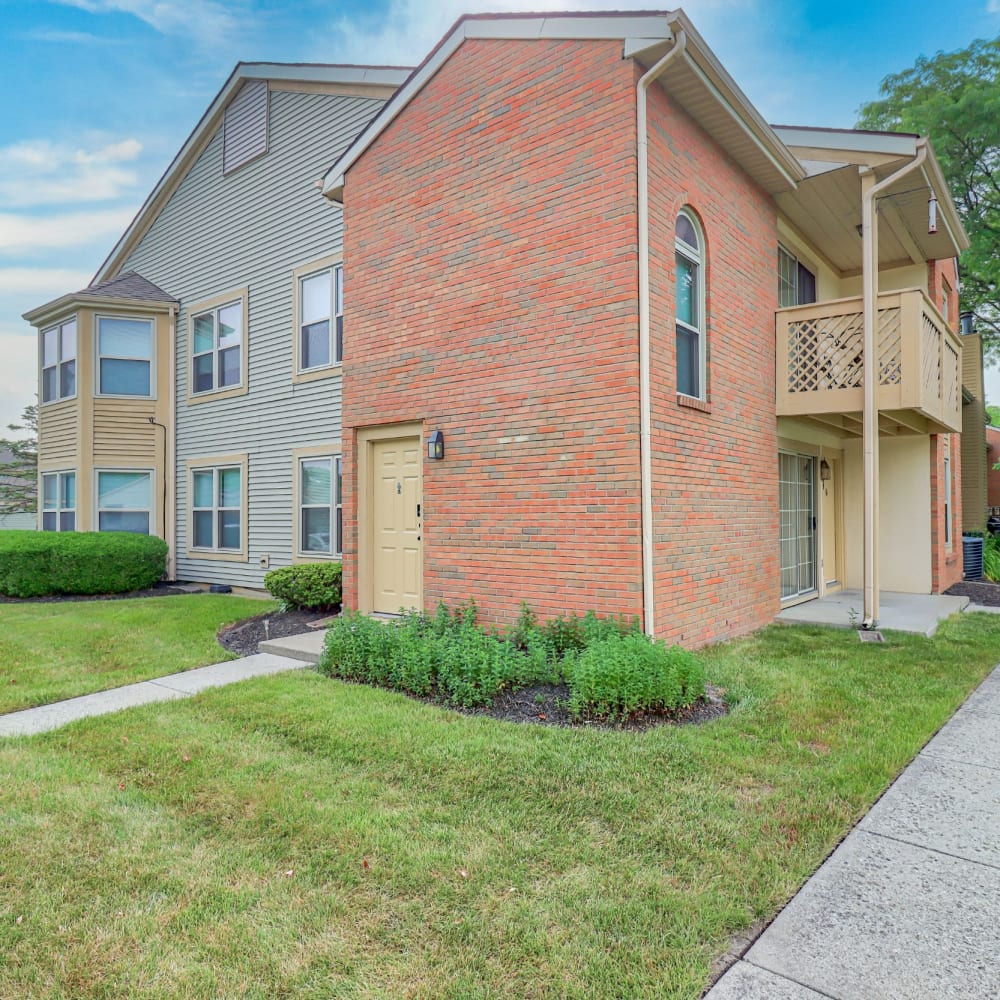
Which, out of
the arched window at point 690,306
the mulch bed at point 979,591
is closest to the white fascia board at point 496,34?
the arched window at point 690,306

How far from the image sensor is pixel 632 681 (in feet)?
15.1

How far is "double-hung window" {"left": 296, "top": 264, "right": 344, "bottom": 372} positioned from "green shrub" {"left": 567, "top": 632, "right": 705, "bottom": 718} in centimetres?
760

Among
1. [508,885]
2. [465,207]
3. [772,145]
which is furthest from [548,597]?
[772,145]

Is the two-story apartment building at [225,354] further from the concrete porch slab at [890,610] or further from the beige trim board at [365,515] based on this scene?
the concrete porch slab at [890,610]

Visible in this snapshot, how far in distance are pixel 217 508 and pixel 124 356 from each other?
151 inches

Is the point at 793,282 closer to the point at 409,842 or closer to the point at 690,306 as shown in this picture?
the point at 690,306

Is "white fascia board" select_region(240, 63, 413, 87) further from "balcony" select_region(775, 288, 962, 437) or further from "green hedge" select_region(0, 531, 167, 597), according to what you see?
"green hedge" select_region(0, 531, 167, 597)

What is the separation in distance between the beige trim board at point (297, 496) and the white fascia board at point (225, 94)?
227 inches

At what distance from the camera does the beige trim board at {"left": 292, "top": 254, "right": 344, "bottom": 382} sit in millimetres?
10844

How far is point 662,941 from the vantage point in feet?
7.65

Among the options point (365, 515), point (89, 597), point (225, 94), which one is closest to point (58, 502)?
point (89, 597)

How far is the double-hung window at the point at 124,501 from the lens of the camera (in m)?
13.2

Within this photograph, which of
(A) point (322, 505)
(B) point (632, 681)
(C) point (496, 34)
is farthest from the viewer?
(A) point (322, 505)

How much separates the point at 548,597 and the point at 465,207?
13.6 feet
